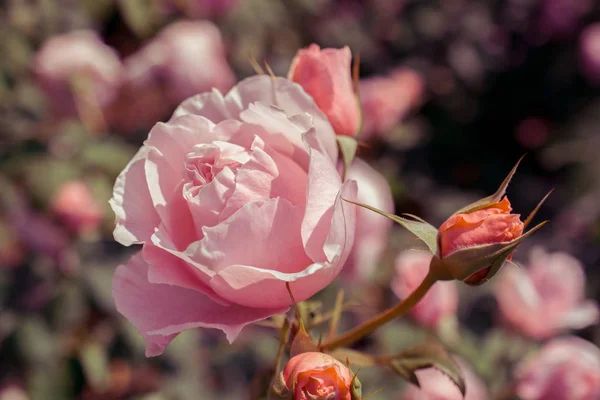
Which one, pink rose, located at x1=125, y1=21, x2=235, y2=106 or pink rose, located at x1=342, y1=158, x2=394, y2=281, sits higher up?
pink rose, located at x1=125, y1=21, x2=235, y2=106

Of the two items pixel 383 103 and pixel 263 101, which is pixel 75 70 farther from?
pixel 263 101

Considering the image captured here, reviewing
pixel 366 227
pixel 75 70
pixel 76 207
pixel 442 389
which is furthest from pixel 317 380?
pixel 75 70

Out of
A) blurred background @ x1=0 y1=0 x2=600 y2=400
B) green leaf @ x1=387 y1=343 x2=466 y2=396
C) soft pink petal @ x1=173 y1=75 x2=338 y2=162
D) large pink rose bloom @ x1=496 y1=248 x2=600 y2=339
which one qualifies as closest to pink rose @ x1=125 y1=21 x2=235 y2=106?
blurred background @ x1=0 y1=0 x2=600 y2=400

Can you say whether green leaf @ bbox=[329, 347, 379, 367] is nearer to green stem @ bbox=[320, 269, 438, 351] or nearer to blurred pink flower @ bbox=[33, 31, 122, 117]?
green stem @ bbox=[320, 269, 438, 351]

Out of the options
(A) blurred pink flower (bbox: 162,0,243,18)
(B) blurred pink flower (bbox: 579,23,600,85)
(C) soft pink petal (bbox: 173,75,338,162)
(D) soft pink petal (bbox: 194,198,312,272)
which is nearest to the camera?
(D) soft pink petal (bbox: 194,198,312,272)

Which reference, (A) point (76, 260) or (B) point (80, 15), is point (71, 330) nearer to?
(A) point (76, 260)

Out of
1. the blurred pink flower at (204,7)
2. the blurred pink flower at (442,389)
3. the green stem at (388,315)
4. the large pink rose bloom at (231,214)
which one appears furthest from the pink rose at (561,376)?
the blurred pink flower at (204,7)
